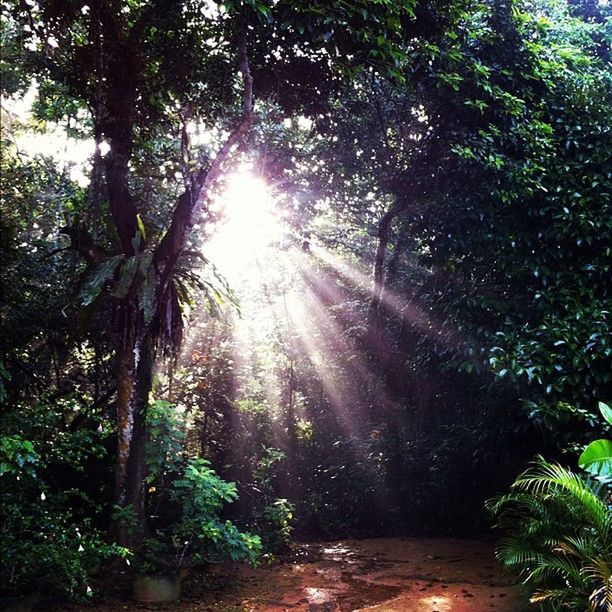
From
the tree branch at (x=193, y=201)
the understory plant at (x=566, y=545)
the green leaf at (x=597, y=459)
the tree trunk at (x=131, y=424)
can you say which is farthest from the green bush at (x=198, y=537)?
the green leaf at (x=597, y=459)

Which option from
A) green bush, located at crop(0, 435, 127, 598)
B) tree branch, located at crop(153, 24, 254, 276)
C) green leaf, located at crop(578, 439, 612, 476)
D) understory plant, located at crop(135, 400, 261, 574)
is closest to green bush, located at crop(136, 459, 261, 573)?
understory plant, located at crop(135, 400, 261, 574)

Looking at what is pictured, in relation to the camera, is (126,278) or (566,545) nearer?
(566,545)

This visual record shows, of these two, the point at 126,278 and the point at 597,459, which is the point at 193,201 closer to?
the point at 126,278

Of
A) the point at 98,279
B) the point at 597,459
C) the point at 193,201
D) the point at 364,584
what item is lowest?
the point at 364,584

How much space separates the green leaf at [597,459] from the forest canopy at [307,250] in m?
0.02

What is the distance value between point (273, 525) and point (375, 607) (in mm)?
2588

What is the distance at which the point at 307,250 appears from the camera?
32.6 feet

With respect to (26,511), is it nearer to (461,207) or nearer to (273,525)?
(273,525)

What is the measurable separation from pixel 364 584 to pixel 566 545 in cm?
283

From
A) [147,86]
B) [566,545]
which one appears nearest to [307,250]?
[147,86]

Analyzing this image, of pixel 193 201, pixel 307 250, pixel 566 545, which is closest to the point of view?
pixel 566 545

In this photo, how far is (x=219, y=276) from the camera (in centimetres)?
582

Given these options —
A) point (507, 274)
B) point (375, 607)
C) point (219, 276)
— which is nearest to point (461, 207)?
point (507, 274)

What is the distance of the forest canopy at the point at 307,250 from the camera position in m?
5.05
